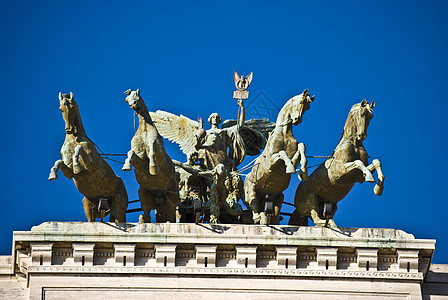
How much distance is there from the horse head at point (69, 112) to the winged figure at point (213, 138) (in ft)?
16.6

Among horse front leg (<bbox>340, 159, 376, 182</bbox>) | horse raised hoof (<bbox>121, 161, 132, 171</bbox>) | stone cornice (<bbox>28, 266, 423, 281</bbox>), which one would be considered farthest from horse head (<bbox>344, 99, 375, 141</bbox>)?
horse raised hoof (<bbox>121, 161, 132, 171</bbox>)

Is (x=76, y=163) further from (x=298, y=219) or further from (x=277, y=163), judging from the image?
(x=298, y=219)

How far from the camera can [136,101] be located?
5119 centimetres

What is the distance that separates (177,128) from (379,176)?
30.0 feet

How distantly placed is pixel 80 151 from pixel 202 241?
4.12 metres

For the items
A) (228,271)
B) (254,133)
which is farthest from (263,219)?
(254,133)

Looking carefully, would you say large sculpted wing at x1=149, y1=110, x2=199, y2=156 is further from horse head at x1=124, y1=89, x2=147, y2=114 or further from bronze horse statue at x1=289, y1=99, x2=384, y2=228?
bronze horse statue at x1=289, y1=99, x2=384, y2=228

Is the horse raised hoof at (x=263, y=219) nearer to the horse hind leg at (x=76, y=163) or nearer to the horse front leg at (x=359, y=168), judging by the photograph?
the horse front leg at (x=359, y=168)

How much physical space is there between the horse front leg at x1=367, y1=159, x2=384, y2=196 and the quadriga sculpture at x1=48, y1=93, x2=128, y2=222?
22.3 feet

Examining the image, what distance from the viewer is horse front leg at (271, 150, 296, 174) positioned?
50188mm

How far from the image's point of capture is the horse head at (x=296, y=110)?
170ft

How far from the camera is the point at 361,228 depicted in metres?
50.1

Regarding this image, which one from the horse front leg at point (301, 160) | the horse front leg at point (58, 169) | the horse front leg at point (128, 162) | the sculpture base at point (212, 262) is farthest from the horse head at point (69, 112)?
the horse front leg at point (301, 160)

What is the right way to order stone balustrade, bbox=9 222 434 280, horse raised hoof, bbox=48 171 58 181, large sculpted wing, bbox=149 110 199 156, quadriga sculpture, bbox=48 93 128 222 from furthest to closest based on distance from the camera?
large sculpted wing, bbox=149 110 199 156
quadriga sculpture, bbox=48 93 128 222
horse raised hoof, bbox=48 171 58 181
stone balustrade, bbox=9 222 434 280
